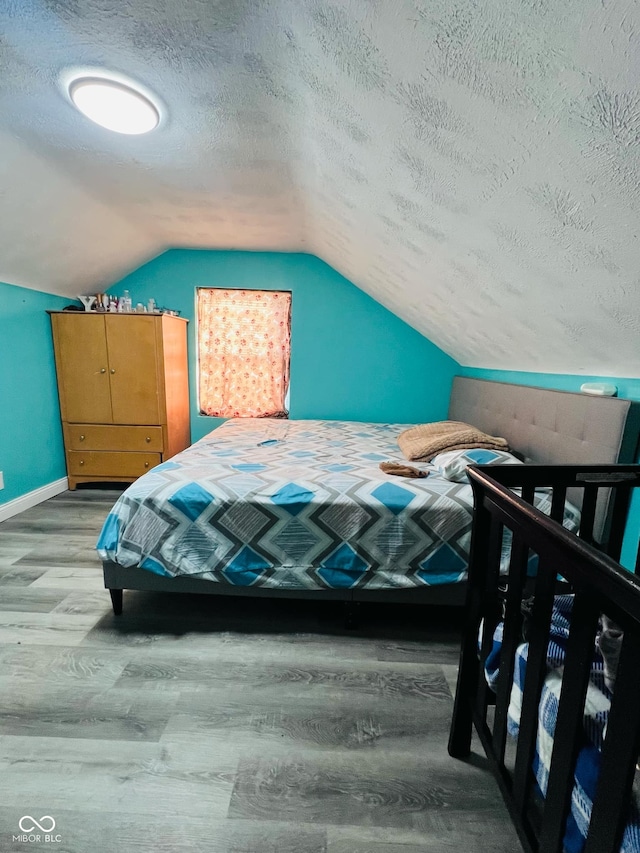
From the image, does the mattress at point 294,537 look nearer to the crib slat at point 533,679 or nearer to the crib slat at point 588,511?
the crib slat at point 588,511

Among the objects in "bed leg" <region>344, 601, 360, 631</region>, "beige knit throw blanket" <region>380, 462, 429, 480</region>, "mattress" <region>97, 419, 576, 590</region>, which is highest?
"beige knit throw blanket" <region>380, 462, 429, 480</region>

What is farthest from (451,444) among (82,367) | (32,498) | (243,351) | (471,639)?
(32,498)

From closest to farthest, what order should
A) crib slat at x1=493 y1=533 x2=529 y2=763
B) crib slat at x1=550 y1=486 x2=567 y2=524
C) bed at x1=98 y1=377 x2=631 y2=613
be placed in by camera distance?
1. crib slat at x1=493 y1=533 x2=529 y2=763
2. crib slat at x1=550 y1=486 x2=567 y2=524
3. bed at x1=98 y1=377 x2=631 y2=613

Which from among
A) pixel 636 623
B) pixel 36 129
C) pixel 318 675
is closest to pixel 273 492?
pixel 318 675

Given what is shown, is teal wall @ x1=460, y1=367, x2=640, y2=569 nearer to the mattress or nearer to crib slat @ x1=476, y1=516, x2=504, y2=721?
the mattress

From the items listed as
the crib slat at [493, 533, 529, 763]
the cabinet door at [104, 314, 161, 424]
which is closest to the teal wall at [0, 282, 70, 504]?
the cabinet door at [104, 314, 161, 424]

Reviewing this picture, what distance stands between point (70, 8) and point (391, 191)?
1.17 metres

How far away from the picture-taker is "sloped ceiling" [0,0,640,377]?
80 cm

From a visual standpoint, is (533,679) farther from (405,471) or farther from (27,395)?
(27,395)

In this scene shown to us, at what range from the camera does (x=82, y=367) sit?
125 inches

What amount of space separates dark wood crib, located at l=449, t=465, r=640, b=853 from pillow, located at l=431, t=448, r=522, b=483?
2.31ft

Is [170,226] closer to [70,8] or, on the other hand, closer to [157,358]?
[157,358]

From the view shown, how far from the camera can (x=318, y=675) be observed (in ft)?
4.72

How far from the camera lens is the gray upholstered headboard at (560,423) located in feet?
4.86
